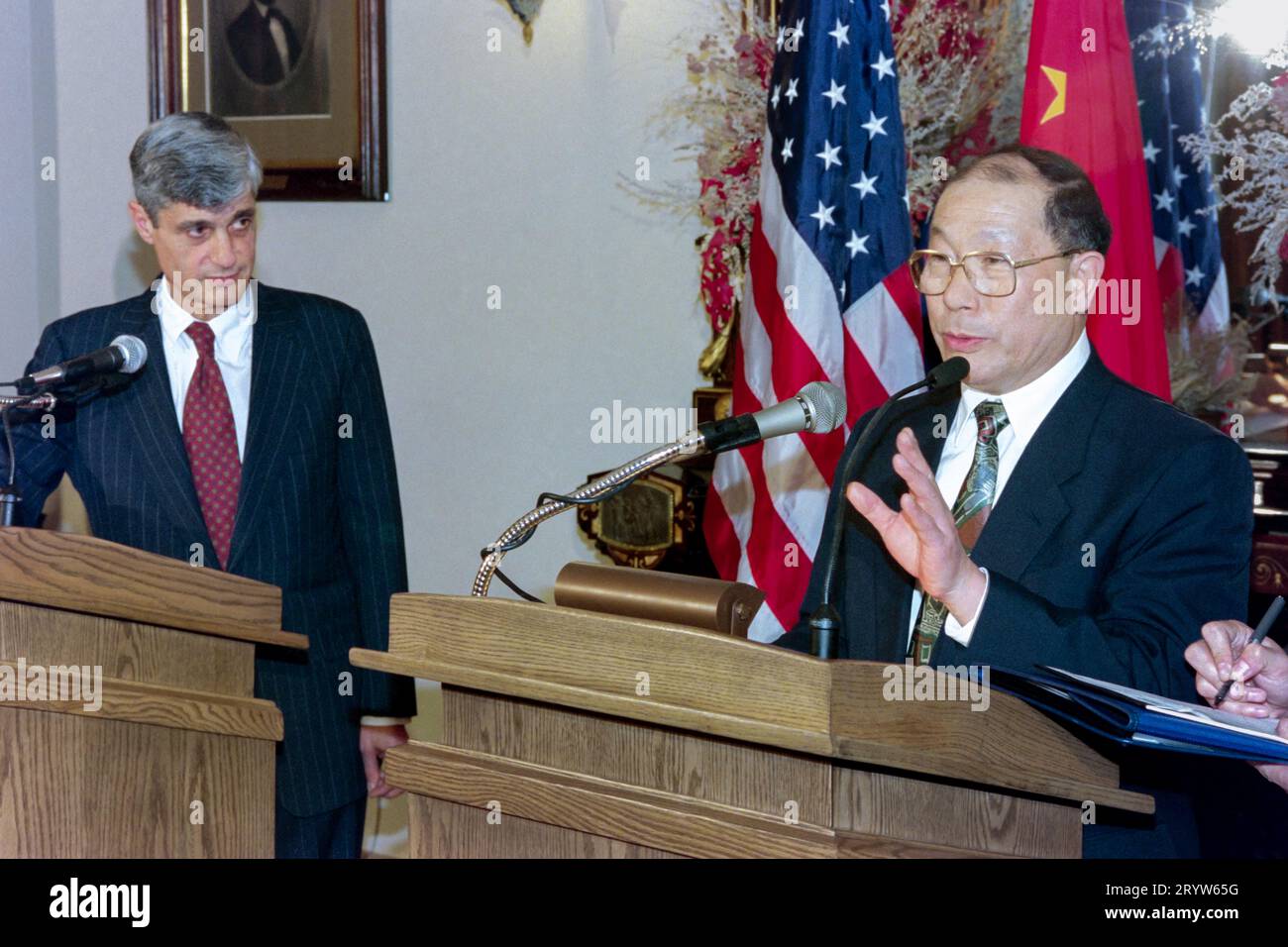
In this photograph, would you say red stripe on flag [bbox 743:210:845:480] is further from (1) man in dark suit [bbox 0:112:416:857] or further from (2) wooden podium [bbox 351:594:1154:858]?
(2) wooden podium [bbox 351:594:1154:858]

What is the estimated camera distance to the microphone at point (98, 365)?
7.88ft

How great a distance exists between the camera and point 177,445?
273 centimetres

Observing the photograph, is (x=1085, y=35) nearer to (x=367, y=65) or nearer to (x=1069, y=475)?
(x=1069, y=475)

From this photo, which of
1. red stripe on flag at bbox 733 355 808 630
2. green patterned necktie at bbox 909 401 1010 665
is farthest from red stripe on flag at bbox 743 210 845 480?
green patterned necktie at bbox 909 401 1010 665

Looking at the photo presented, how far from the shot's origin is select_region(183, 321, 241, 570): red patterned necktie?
2.77m

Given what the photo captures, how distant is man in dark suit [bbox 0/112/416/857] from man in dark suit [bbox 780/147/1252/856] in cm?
95

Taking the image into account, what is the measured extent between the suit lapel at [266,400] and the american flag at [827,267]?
47.5 inches

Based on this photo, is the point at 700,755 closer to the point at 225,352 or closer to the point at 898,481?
the point at 898,481

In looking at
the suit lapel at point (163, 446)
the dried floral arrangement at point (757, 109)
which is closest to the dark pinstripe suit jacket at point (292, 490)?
the suit lapel at point (163, 446)

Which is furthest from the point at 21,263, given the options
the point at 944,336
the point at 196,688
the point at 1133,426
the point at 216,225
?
the point at 1133,426

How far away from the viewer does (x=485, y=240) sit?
4.46 m

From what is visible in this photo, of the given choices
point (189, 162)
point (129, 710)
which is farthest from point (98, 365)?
point (129, 710)

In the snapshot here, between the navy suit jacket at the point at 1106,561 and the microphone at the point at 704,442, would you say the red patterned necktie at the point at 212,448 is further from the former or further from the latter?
the navy suit jacket at the point at 1106,561

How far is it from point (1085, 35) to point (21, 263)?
11.1 ft
